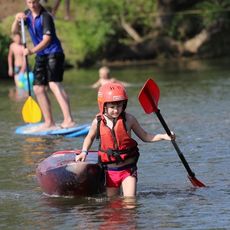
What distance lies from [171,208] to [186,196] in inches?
20.1

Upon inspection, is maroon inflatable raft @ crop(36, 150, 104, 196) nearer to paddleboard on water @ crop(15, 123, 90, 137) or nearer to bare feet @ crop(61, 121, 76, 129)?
paddleboard on water @ crop(15, 123, 90, 137)

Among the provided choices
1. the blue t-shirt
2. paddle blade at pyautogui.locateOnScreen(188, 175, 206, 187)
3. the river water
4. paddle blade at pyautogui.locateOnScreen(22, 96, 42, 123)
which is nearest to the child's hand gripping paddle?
paddle blade at pyautogui.locateOnScreen(22, 96, 42, 123)

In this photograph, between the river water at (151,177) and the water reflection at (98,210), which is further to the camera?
the river water at (151,177)

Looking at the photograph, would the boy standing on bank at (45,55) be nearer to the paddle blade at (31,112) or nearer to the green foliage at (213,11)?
the paddle blade at (31,112)

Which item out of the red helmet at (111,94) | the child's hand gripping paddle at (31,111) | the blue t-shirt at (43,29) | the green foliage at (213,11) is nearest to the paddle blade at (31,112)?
the child's hand gripping paddle at (31,111)

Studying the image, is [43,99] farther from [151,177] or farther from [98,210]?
[98,210]

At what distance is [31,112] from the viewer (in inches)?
492

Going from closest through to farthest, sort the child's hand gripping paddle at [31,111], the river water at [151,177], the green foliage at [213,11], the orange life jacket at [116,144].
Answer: the river water at [151,177] < the orange life jacket at [116,144] < the child's hand gripping paddle at [31,111] < the green foliage at [213,11]

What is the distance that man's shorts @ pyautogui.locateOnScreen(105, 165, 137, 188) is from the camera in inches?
307

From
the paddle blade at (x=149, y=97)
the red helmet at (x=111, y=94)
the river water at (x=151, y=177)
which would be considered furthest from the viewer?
the paddle blade at (x=149, y=97)

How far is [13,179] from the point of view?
8781 mm

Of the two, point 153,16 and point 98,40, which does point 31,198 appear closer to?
point 98,40

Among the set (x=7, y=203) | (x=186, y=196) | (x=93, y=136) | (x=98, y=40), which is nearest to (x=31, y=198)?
(x=7, y=203)

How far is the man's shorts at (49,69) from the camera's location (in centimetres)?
1172
